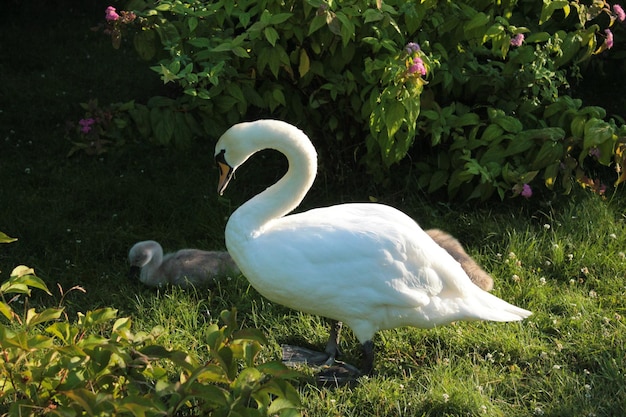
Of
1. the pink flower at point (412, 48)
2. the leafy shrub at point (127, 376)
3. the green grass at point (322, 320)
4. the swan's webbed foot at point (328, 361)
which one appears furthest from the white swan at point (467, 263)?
the leafy shrub at point (127, 376)

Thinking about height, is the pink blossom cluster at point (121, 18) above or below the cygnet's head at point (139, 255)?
above

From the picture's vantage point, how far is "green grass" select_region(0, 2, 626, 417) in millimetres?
3838

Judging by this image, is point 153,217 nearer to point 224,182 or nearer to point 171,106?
point 171,106

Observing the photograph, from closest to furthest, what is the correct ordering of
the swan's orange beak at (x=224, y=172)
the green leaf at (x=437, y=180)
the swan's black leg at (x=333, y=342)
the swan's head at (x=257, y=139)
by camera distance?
the swan's head at (x=257, y=139)
the swan's orange beak at (x=224, y=172)
the swan's black leg at (x=333, y=342)
the green leaf at (x=437, y=180)

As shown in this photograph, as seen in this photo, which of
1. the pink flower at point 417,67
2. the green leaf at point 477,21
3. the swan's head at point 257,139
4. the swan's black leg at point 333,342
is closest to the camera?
the swan's head at point 257,139

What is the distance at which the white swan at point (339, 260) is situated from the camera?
3646mm

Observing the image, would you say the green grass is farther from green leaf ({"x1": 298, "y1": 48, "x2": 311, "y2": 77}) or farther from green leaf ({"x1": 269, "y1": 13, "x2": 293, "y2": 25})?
green leaf ({"x1": 269, "y1": 13, "x2": 293, "y2": 25})

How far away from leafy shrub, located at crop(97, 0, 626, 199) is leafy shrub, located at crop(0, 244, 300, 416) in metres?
2.14

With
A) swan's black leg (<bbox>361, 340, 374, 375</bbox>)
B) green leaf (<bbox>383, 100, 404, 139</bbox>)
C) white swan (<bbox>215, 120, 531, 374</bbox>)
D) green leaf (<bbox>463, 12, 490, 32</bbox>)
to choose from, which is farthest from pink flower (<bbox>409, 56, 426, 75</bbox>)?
swan's black leg (<bbox>361, 340, 374, 375</bbox>)

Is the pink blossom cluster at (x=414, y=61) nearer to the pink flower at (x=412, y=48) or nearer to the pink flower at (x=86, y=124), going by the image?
the pink flower at (x=412, y=48)

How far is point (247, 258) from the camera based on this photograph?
3.75 m

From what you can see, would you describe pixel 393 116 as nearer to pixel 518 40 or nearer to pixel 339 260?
pixel 518 40

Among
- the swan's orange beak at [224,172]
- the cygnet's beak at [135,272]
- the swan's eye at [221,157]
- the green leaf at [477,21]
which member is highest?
the green leaf at [477,21]

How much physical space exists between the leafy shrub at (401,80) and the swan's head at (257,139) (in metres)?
0.99
